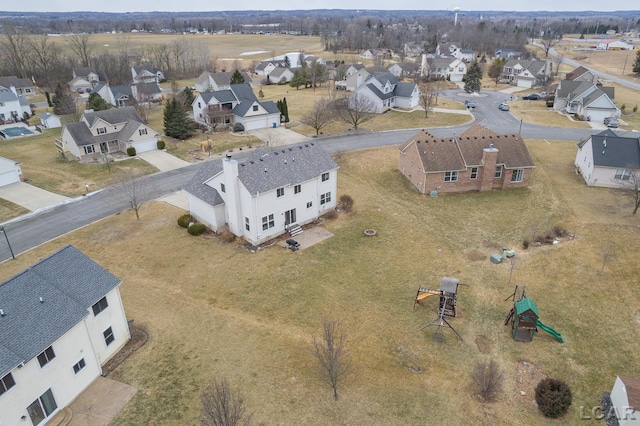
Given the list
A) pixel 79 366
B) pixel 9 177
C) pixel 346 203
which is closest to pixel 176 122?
pixel 9 177

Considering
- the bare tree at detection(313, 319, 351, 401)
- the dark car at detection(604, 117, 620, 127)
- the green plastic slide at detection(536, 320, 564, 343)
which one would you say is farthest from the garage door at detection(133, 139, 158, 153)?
the dark car at detection(604, 117, 620, 127)

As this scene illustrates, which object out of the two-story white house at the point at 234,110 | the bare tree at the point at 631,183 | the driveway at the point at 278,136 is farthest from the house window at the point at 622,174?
the two-story white house at the point at 234,110

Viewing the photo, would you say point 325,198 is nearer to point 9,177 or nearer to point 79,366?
point 79,366

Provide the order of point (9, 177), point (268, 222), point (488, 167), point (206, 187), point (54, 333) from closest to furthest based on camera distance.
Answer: point (54, 333) → point (268, 222) → point (206, 187) → point (488, 167) → point (9, 177)

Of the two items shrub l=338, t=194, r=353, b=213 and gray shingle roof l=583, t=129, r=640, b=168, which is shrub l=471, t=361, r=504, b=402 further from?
gray shingle roof l=583, t=129, r=640, b=168

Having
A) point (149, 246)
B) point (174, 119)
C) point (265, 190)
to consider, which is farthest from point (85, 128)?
point (265, 190)

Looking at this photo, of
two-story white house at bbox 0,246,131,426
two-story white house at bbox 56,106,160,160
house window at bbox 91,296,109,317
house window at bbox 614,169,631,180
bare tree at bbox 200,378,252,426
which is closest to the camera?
bare tree at bbox 200,378,252,426

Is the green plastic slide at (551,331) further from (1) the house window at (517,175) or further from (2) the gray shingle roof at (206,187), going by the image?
(2) the gray shingle roof at (206,187)
